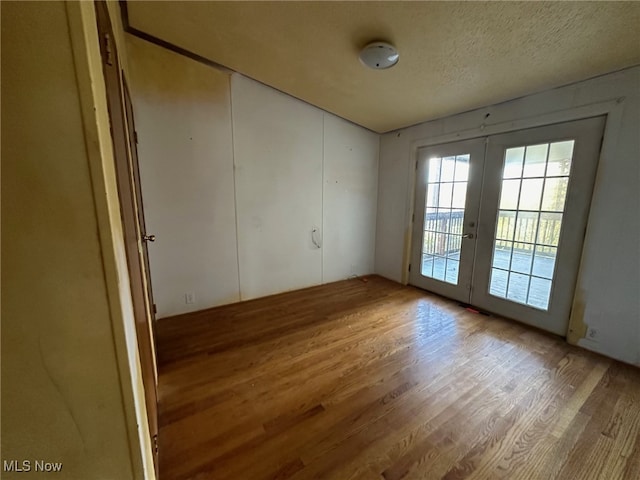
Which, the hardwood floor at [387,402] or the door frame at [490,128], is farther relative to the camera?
the door frame at [490,128]

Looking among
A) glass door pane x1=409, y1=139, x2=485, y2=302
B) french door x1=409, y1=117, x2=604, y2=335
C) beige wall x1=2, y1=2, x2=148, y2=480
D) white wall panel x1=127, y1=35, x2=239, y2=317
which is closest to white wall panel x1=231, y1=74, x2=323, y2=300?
white wall panel x1=127, y1=35, x2=239, y2=317

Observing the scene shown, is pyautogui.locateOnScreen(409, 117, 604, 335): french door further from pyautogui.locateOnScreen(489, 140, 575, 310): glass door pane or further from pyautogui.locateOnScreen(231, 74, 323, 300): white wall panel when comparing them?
pyautogui.locateOnScreen(231, 74, 323, 300): white wall panel

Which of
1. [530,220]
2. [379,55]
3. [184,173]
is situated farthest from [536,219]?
[184,173]

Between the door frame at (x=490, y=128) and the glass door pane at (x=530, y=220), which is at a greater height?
the door frame at (x=490, y=128)

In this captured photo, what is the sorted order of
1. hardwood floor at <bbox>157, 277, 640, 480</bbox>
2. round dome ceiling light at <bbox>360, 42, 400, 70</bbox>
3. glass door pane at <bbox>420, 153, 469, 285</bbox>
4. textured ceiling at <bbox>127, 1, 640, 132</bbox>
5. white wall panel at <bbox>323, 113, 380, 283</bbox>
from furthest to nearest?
white wall panel at <bbox>323, 113, 380, 283</bbox>, glass door pane at <bbox>420, 153, 469, 285</bbox>, round dome ceiling light at <bbox>360, 42, 400, 70</bbox>, textured ceiling at <bbox>127, 1, 640, 132</bbox>, hardwood floor at <bbox>157, 277, 640, 480</bbox>

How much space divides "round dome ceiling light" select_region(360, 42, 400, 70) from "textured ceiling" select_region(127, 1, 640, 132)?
50 mm

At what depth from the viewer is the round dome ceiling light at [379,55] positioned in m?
1.94

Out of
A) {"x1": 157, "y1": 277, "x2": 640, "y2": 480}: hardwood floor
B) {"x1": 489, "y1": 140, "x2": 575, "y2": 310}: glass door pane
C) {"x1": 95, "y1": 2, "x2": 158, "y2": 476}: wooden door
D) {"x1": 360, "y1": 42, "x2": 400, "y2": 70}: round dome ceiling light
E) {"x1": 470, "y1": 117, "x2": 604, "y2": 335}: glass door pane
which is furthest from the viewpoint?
{"x1": 489, "y1": 140, "x2": 575, "y2": 310}: glass door pane

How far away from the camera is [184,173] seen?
8.56 ft

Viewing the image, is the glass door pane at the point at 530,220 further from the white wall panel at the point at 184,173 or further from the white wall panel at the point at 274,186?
the white wall panel at the point at 184,173

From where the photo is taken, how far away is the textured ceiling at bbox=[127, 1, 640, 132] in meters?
1.60

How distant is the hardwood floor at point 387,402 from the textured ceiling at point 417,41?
238 cm

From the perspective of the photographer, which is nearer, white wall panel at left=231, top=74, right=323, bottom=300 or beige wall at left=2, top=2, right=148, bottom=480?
beige wall at left=2, top=2, right=148, bottom=480

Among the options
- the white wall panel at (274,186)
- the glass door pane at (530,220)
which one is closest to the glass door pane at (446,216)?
the glass door pane at (530,220)
